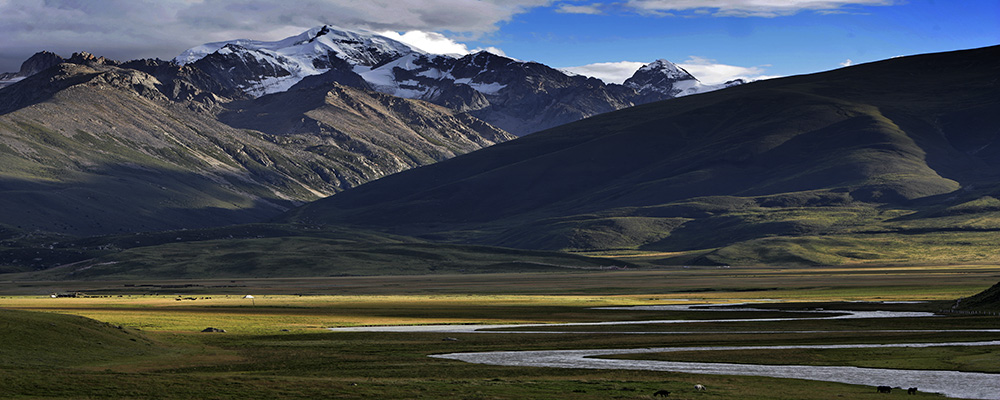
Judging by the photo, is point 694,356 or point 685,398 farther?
point 694,356

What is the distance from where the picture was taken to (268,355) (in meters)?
60.2

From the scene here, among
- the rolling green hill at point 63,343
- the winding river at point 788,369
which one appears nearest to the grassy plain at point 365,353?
the rolling green hill at point 63,343

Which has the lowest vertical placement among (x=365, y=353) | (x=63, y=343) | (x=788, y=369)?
(x=365, y=353)

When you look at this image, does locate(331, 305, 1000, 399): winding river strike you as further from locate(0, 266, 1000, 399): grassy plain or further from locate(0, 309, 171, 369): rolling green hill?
locate(0, 309, 171, 369): rolling green hill

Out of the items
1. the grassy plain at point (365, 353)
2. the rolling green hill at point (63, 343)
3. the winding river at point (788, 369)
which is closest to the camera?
the grassy plain at point (365, 353)

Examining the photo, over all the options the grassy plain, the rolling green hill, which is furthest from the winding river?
the rolling green hill

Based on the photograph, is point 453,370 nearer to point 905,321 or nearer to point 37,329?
point 37,329

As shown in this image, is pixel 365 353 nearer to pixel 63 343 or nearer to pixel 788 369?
pixel 63 343

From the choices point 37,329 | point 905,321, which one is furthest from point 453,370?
point 905,321

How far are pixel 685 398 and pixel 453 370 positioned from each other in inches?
598

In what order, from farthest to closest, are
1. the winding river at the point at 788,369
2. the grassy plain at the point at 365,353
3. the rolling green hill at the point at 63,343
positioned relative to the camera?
the rolling green hill at the point at 63,343, the winding river at the point at 788,369, the grassy plain at the point at 365,353

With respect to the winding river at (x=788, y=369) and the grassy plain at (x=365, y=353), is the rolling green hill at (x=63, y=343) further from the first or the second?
the winding river at (x=788, y=369)

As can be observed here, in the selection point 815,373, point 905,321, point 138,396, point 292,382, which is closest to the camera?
point 138,396

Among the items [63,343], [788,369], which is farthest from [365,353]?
[788,369]
